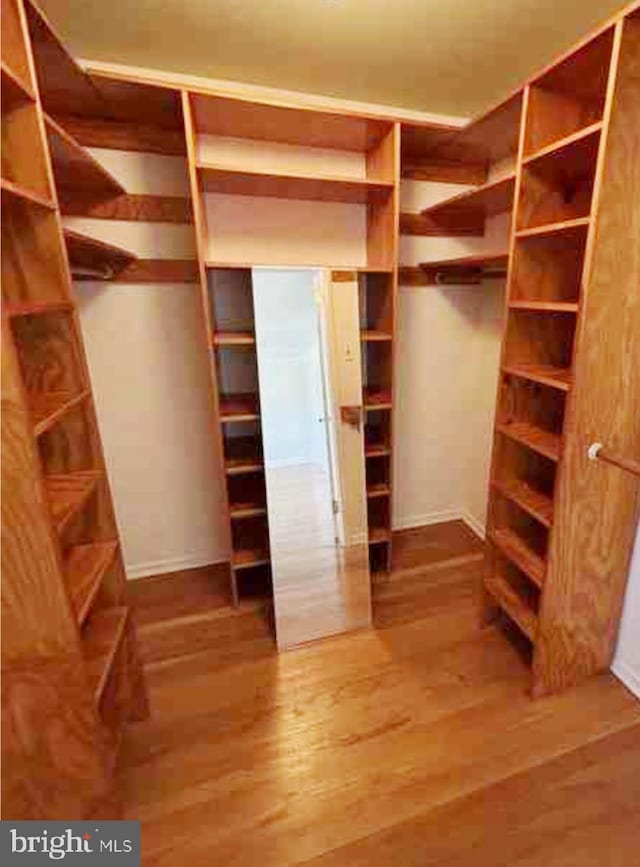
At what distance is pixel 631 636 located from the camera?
1632 mm

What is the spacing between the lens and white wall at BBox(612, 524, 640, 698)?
1588 millimetres

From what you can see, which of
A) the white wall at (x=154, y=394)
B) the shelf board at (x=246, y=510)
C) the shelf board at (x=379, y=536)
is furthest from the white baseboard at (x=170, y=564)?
the shelf board at (x=379, y=536)

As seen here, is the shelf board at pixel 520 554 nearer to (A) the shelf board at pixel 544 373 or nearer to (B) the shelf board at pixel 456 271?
(A) the shelf board at pixel 544 373

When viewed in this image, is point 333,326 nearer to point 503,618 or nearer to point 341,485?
point 341,485

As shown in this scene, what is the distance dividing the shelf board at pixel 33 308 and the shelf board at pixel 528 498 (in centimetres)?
161

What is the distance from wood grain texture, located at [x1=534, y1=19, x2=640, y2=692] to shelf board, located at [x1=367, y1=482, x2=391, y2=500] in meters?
0.89


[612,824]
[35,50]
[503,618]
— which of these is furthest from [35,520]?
[503,618]

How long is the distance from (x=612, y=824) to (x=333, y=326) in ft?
6.16

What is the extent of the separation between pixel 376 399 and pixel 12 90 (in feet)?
5.42

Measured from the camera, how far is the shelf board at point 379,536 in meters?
2.28

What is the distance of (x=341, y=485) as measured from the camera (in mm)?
1957

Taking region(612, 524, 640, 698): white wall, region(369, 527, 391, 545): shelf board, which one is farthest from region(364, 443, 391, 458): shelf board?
region(612, 524, 640, 698): white wall

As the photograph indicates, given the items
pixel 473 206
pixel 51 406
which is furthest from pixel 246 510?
pixel 473 206

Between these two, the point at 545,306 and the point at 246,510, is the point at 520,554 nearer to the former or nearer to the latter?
the point at 545,306
